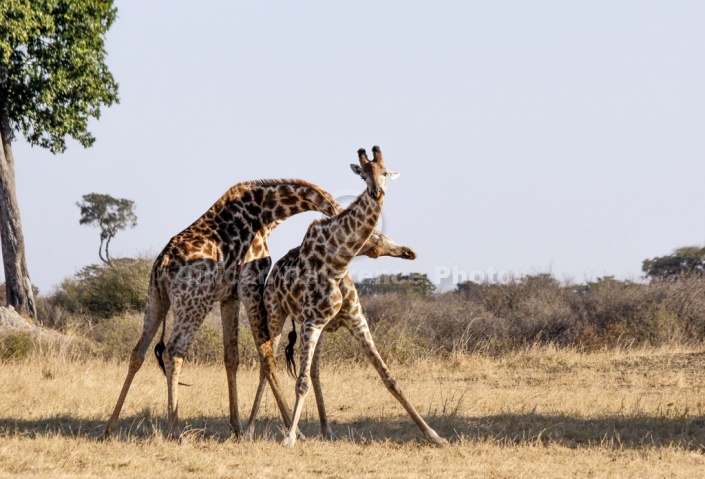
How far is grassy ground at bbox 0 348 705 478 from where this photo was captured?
7.03 meters

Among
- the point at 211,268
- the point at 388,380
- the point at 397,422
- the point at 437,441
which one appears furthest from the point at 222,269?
the point at 437,441

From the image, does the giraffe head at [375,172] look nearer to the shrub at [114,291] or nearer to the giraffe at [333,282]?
the giraffe at [333,282]

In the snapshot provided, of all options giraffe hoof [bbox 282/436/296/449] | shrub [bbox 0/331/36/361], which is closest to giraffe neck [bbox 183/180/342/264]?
giraffe hoof [bbox 282/436/296/449]

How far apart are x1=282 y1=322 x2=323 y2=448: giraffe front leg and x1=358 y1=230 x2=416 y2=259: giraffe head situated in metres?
0.91

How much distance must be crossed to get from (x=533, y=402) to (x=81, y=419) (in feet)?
16.1

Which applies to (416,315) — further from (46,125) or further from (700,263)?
(700,263)

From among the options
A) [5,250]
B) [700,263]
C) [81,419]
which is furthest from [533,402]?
[700,263]

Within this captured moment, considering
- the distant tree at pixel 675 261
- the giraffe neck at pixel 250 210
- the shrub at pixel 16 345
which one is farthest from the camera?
the distant tree at pixel 675 261

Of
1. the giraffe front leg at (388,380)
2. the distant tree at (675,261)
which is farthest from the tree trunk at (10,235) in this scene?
the distant tree at (675,261)

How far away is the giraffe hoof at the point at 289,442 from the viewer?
25.2 feet

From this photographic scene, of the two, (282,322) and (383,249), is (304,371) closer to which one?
(282,322)

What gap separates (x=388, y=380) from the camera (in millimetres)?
7871

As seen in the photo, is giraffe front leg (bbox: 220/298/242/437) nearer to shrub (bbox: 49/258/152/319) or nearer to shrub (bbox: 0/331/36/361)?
shrub (bbox: 0/331/36/361)

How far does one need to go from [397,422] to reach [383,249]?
1864mm
